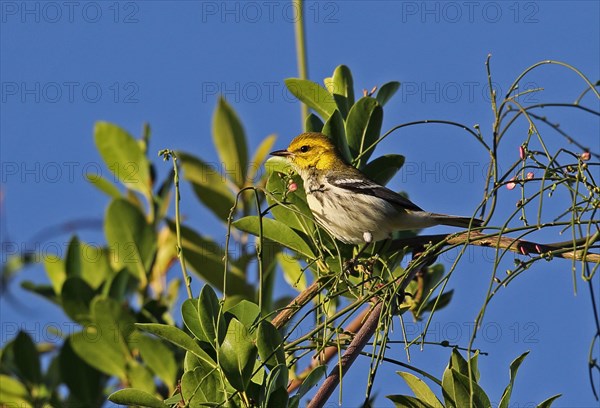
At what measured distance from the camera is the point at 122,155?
18.0 feet

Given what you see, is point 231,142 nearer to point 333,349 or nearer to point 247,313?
point 333,349

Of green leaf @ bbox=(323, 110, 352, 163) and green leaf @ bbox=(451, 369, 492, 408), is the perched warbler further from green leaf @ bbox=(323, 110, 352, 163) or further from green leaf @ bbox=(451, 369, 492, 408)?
green leaf @ bbox=(451, 369, 492, 408)

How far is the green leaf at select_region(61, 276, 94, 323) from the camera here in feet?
16.1

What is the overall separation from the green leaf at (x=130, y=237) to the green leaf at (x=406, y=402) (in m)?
2.11

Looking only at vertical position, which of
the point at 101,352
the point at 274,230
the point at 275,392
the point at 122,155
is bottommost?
the point at 101,352

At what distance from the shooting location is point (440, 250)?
11.3ft

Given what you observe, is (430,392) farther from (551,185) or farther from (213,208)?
(213,208)

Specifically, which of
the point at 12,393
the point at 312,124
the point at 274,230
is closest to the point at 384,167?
the point at 312,124

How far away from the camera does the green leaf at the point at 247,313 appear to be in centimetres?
317

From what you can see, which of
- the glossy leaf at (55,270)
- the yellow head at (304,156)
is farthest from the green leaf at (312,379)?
the yellow head at (304,156)

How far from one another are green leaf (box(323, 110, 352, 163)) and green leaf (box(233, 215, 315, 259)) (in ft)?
1.56

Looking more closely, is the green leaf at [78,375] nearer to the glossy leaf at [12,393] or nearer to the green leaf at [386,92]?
the glossy leaf at [12,393]

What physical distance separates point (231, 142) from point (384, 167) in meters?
1.56

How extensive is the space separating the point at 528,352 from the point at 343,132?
151cm
